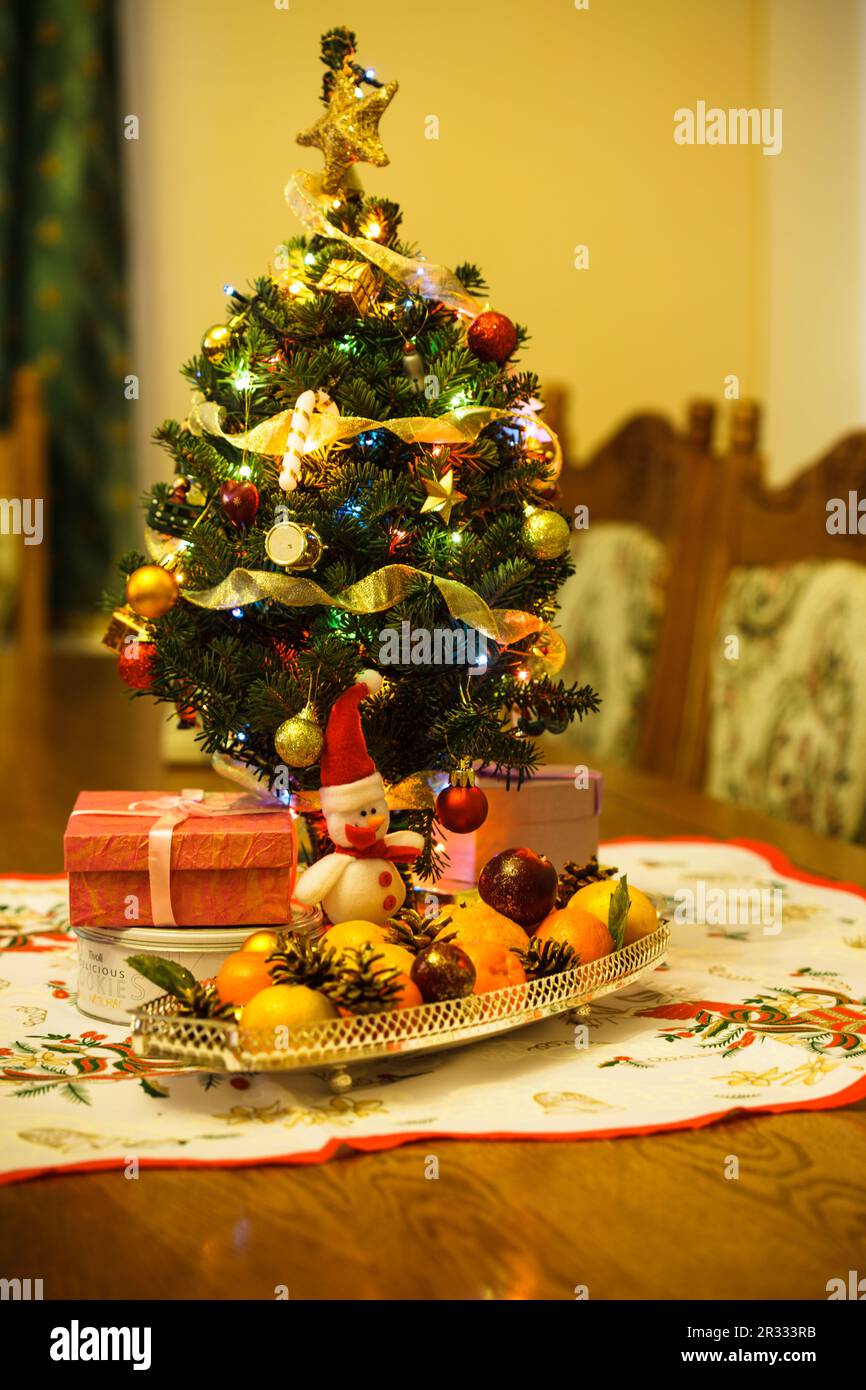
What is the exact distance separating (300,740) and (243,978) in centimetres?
16

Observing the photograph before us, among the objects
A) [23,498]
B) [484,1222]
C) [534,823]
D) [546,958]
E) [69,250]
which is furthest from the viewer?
[69,250]

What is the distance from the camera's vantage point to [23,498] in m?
3.88

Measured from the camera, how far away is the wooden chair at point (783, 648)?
5.39 ft

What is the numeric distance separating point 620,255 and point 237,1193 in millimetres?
3629

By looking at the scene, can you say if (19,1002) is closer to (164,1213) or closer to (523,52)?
(164,1213)

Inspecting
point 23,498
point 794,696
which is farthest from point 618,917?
point 23,498

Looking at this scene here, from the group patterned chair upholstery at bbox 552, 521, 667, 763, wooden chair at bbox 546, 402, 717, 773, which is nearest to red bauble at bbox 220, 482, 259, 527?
wooden chair at bbox 546, 402, 717, 773

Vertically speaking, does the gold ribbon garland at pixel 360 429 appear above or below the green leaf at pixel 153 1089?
above

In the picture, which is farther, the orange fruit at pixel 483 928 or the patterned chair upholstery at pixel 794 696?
the patterned chair upholstery at pixel 794 696

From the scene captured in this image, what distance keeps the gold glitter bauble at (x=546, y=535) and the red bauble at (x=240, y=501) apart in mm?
175

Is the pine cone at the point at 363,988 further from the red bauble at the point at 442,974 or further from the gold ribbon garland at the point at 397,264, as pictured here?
the gold ribbon garland at the point at 397,264

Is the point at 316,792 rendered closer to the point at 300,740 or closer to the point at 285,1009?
the point at 300,740

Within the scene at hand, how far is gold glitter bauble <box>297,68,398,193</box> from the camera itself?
38.1 inches

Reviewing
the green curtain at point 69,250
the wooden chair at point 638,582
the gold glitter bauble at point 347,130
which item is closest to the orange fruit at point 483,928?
the gold glitter bauble at point 347,130
